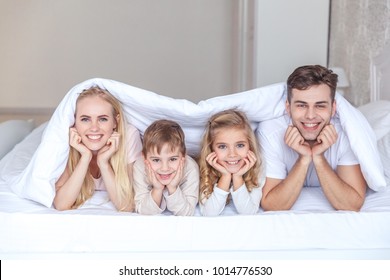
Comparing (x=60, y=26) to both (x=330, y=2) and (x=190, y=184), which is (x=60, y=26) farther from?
(x=190, y=184)

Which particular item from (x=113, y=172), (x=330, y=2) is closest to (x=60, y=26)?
(x=330, y=2)

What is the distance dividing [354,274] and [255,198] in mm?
354

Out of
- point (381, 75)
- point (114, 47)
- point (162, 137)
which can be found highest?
point (114, 47)

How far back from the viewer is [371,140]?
1561 mm

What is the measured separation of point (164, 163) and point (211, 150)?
0.16 metres

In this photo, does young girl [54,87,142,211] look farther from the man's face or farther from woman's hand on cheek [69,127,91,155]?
the man's face

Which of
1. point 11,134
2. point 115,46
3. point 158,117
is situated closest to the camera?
point 158,117

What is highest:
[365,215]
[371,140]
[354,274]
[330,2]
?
[330,2]

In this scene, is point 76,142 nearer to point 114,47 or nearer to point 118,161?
point 118,161

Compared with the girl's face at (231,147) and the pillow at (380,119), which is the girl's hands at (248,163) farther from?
the pillow at (380,119)

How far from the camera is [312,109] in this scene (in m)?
1.53

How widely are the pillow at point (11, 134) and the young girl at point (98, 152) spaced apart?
77cm

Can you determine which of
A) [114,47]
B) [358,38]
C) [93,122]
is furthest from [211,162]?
[114,47]

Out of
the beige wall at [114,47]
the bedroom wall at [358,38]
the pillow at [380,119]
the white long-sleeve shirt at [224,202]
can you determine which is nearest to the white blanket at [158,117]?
the white long-sleeve shirt at [224,202]
